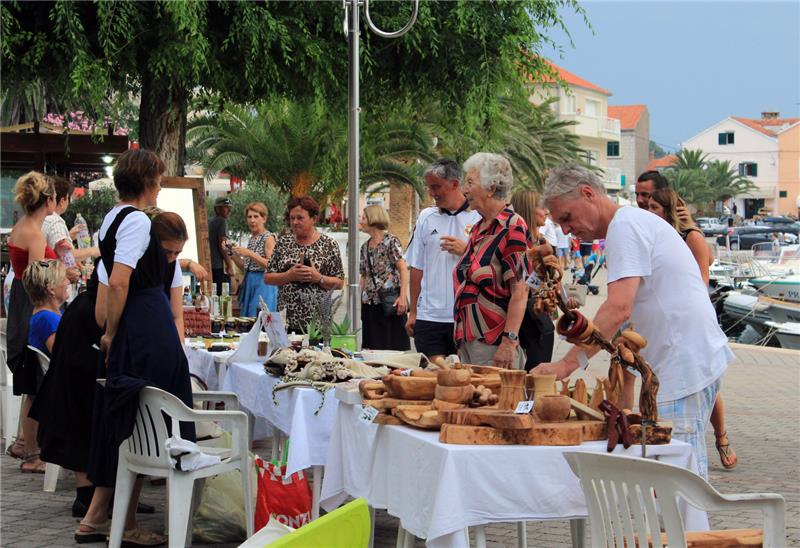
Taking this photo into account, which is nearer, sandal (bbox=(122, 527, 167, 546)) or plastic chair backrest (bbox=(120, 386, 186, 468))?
plastic chair backrest (bbox=(120, 386, 186, 468))

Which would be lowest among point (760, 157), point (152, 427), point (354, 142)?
point (152, 427)

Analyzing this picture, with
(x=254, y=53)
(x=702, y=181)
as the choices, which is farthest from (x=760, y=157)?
(x=254, y=53)

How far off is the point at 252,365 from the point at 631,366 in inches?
131

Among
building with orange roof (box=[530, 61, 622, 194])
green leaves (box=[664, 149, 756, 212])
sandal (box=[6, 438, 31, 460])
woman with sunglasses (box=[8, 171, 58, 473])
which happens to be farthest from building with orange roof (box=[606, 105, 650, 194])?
sandal (box=[6, 438, 31, 460])

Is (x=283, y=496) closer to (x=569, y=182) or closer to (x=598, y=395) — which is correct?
(x=598, y=395)

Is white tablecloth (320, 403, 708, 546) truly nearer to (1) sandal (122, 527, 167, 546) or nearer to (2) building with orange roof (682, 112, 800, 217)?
(1) sandal (122, 527, 167, 546)

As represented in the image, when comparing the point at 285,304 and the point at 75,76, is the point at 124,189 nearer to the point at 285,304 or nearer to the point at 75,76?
the point at 285,304

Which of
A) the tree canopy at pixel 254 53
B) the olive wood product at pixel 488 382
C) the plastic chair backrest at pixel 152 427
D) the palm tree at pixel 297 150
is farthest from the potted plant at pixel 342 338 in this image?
the palm tree at pixel 297 150

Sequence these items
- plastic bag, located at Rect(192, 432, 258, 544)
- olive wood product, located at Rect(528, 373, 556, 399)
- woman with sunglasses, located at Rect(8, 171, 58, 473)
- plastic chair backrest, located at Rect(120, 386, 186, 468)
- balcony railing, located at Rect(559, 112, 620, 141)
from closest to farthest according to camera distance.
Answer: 1. olive wood product, located at Rect(528, 373, 556, 399)
2. plastic chair backrest, located at Rect(120, 386, 186, 468)
3. plastic bag, located at Rect(192, 432, 258, 544)
4. woman with sunglasses, located at Rect(8, 171, 58, 473)
5. balcony railing, located at Rect(559, 112, 620, 141)

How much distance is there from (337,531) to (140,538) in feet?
13.2

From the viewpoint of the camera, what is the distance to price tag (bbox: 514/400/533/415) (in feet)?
13.4

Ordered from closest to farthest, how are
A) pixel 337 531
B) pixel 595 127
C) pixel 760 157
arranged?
pixel 337 531, pixel 595 127, pixel 760 157

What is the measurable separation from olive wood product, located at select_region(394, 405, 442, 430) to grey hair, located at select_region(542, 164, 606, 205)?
37.4 inches

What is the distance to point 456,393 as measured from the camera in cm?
441
